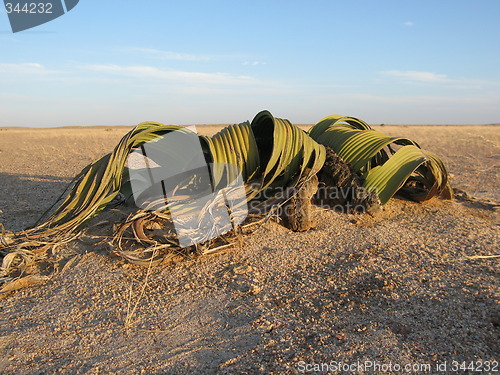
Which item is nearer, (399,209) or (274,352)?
(274,352)

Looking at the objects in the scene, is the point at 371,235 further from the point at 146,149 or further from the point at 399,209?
the point at 146,149

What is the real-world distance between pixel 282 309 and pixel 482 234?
6.20 ft

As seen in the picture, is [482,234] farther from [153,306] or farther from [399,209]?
[153,306]

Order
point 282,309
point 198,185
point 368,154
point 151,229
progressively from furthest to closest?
point 368,154 → point 198,185 → point 151,229 → point 282,309

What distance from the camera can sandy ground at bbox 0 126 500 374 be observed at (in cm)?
181

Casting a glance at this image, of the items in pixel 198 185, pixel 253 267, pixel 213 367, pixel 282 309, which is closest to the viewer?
pixel 213 367

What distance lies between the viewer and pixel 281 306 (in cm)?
222

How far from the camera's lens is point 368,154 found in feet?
11.5

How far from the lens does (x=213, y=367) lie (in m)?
1.75

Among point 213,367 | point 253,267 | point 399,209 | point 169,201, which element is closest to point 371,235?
point 399,209

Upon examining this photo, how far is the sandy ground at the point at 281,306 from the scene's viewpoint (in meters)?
1.81

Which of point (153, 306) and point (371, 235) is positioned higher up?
point (371, 235)

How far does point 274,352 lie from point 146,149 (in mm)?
2011

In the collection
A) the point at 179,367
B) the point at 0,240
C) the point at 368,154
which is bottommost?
the point at 179,367
